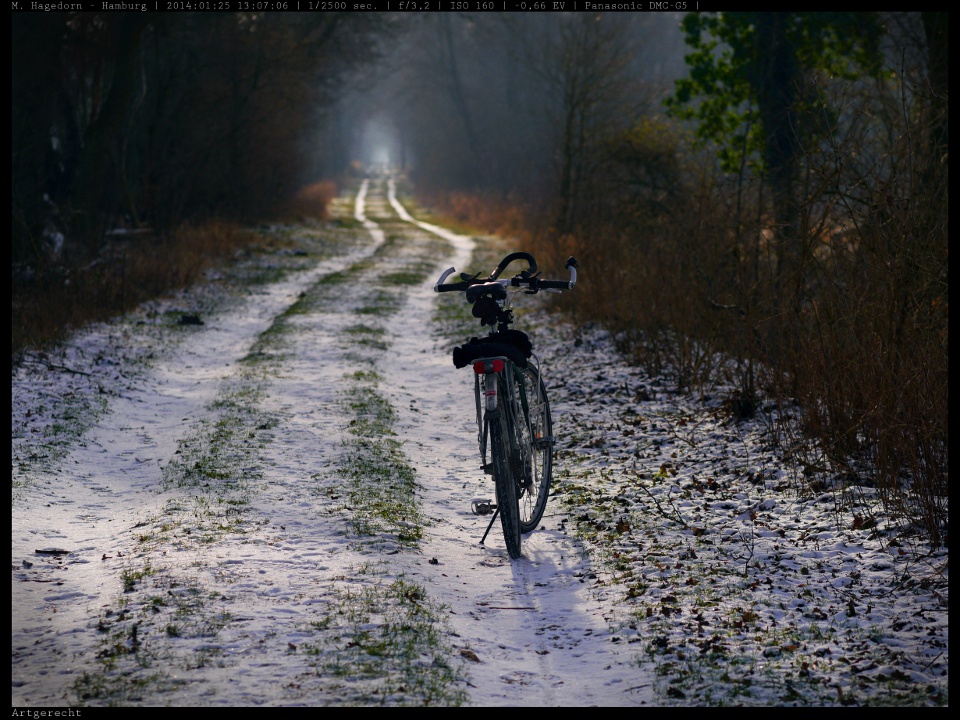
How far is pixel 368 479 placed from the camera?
673cm

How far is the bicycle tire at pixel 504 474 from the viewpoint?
527cm

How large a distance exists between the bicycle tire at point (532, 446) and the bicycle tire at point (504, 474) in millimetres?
223

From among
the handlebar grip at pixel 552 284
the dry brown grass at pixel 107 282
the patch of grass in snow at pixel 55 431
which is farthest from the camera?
the dry brown grass at pixel 107 282

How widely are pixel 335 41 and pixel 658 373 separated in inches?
952

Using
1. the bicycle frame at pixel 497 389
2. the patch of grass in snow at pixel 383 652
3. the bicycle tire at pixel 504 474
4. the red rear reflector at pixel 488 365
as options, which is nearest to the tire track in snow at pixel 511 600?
the patch of grass in snow at pixel 383 652

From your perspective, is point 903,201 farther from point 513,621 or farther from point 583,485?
point 513,621

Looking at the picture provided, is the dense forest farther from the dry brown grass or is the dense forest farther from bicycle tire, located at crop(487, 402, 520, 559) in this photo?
bicycle tire, located at crop(487, 402, 520, 559)

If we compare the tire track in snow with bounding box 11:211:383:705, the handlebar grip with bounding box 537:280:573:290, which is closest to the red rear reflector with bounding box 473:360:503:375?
the handlebar grip with bounding box 537:280:573:290

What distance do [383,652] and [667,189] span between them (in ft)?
41.4

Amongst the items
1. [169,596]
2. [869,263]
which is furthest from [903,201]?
[169,596]

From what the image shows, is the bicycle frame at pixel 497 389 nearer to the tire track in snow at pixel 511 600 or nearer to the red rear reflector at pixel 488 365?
the red rear reflector at pixel 488 365

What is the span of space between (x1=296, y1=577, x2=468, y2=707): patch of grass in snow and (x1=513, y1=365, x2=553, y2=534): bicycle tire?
1208 mm

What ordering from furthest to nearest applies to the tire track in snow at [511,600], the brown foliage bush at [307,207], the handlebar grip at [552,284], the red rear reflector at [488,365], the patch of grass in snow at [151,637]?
the brown foliage bush at [307,207] < the handlebar grip at [552,284] < the red rear reflector at [488,365] < the tire track in snow at [511,600] < the patch of grass in snow at [151,637]

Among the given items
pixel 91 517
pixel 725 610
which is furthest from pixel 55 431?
pixel 725 610
